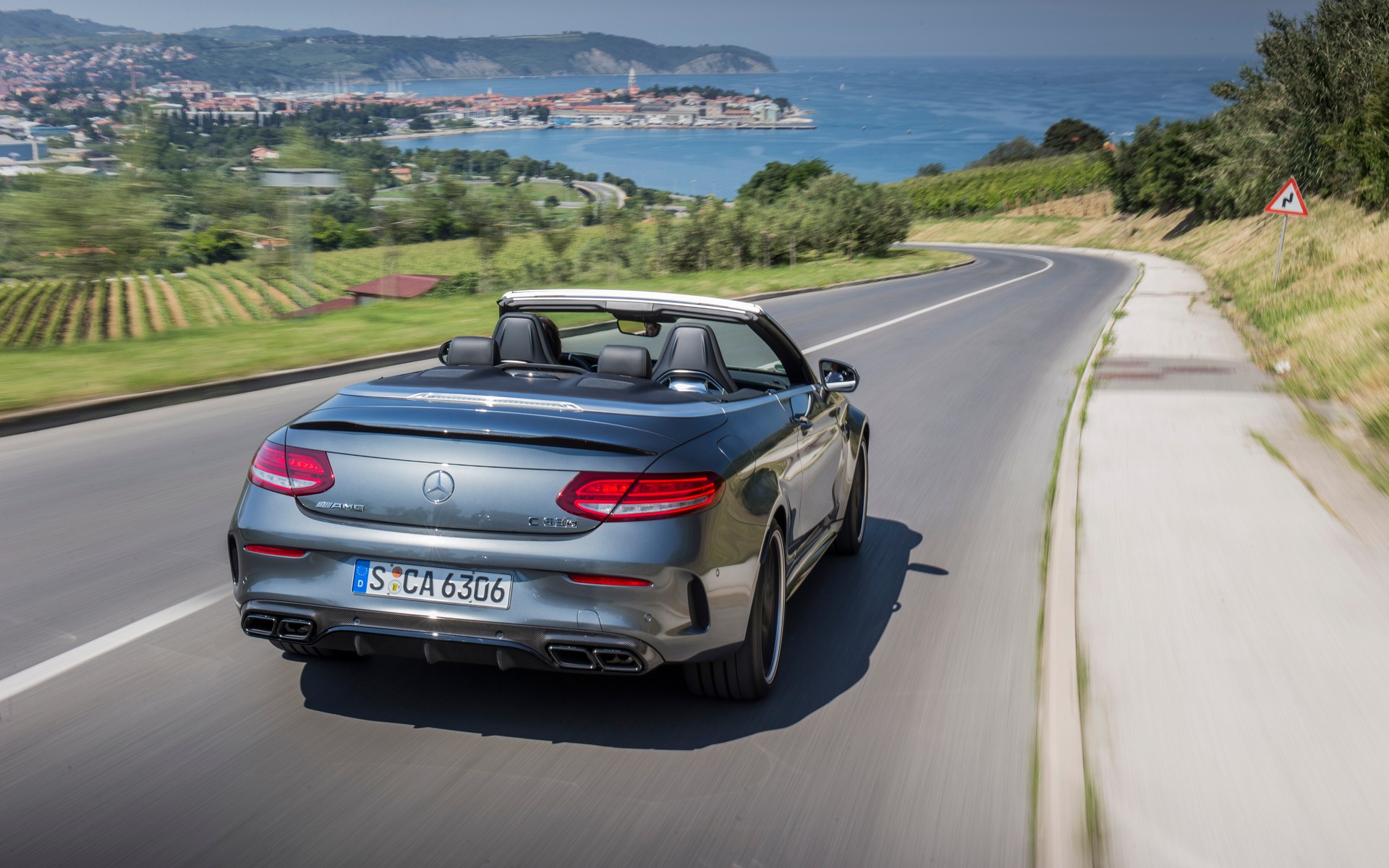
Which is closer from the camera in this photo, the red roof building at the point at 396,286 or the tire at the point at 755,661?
the tire at the point at 755,661

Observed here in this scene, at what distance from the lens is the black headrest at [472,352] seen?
189 inches

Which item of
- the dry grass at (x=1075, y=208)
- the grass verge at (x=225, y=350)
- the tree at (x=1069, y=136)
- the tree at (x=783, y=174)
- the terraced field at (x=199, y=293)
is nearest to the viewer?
the grass verge at (x=225, y=350)

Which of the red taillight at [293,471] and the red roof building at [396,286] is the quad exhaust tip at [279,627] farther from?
the red roof building at [396,286]

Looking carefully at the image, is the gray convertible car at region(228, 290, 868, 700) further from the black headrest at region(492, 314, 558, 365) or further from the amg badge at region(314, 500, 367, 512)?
the black headrest at region(492, 314, 558, 365)

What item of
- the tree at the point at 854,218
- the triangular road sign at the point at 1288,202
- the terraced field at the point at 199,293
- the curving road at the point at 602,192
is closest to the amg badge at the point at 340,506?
the terraced field at the point at 199,293

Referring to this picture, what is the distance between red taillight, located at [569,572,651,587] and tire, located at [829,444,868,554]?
2822mm

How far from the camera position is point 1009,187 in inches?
4956

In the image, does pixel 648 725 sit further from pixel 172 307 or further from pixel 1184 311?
pixel 1184 311

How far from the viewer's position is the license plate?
11.6 feet

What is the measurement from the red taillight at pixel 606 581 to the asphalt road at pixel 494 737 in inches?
24.5

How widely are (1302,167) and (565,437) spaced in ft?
167

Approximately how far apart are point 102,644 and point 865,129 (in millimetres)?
128508

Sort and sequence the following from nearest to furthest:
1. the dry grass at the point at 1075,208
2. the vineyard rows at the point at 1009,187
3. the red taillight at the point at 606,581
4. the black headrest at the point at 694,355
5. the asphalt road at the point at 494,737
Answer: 1. the asphalt road at the point at 494,737
2. the red taillight at the point at 606,581
3. the black headrest at the point at 694,355
4. the dry grass at the point at 1075,208
5. the vineyard rows at the point at 1009,187

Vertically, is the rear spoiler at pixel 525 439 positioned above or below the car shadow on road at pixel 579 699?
above
